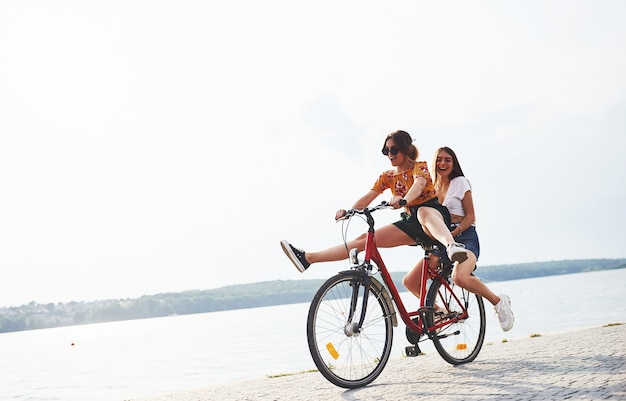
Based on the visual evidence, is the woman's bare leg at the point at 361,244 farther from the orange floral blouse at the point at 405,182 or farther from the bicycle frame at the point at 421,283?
the orange floral blouse at the point at 405,182

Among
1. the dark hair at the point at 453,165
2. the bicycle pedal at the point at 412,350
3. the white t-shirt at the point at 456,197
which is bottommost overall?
the bicycle pedal at the point at 412,350

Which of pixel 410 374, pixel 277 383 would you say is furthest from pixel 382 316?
pixel 277 383

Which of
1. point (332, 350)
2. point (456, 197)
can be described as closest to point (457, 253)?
point (456, 197)

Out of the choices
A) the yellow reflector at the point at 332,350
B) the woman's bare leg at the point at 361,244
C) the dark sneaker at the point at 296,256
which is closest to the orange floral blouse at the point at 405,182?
the woman's bare leg at the point at 361,244

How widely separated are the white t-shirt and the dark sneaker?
1.70 metres

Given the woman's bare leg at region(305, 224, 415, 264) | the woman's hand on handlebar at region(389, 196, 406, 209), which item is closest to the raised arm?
the woman's bare leg at region(305, 224, 415, 264)

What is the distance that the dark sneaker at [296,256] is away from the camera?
6098 mm

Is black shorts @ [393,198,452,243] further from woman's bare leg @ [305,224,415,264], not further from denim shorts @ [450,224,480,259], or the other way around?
denim shorts @ [450,224,480,259]

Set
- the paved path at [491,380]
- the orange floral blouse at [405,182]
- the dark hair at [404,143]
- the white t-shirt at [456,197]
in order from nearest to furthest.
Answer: the paved path at [491,380]
the orange floral blouse at [405,182]
the dark hair at [404,143]
the white t-shirt at [456,197]

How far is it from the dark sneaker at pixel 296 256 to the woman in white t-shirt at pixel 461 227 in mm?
1303

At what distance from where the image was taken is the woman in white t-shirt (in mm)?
6578

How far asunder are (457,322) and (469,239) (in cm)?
79

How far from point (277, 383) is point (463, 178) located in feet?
8.72

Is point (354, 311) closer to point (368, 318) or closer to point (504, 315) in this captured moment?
point (368, 318)
